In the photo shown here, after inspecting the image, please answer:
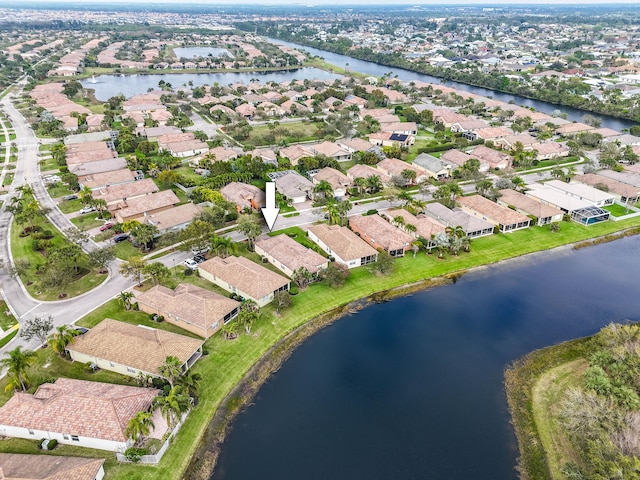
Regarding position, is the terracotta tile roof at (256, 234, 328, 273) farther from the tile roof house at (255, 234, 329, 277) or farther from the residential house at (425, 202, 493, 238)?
the residential house at (425, 202, 493, 238)

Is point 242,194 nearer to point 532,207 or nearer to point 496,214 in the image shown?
point 496,214

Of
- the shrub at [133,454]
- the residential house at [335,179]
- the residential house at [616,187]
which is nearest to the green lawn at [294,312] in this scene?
the shrub at [133,454]

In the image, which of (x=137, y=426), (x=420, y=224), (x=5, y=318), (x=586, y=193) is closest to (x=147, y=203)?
(x=5, y=318)

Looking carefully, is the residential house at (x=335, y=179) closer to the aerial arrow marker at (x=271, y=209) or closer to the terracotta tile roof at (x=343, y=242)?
the aerial arrow marker at (x=271, y=209)

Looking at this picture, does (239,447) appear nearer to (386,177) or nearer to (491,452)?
(491,452)

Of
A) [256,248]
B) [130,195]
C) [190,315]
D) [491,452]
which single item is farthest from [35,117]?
[491,452]

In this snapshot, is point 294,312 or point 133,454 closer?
point 133,454
